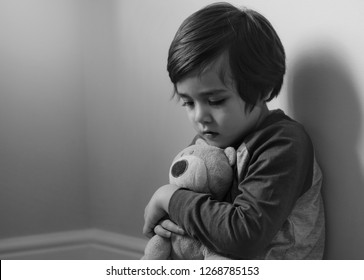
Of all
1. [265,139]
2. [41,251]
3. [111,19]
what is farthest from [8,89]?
[265,139]

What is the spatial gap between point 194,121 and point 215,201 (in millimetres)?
146

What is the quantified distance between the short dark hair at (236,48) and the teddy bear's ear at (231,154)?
0.09 meters

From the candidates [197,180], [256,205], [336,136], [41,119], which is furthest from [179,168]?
[41,119]

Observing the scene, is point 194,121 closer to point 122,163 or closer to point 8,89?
point 122,163

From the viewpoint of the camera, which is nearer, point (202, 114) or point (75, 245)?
point (202, 114)

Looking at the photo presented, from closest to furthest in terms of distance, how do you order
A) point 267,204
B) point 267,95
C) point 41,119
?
point 267,204 < point 267,95 < point 41,119

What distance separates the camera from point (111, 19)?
135cm

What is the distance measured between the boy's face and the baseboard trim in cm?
53

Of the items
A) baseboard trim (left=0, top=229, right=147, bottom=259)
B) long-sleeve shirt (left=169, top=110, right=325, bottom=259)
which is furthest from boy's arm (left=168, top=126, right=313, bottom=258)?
baseboard trim (left=0, top=229, right=147, bottom=259)

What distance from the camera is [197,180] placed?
838 mm

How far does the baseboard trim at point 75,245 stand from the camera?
4.29 feet

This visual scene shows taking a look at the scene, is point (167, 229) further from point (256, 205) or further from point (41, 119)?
point (41, 119)

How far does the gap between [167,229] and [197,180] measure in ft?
0.36

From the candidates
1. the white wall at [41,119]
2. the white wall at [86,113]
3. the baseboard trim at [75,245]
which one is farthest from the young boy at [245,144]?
the white wall at [41,119]
